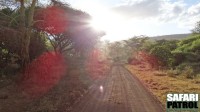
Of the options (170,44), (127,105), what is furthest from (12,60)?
(170,44)

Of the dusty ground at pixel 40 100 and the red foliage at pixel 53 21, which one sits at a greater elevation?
the red foliage at pixel 53 21

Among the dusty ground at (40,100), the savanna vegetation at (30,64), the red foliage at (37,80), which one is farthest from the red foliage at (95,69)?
the dusty ground at (40,100)

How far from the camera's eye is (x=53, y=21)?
1411 inches

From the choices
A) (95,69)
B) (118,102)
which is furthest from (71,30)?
(118,102)

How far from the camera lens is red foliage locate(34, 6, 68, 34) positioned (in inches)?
1259

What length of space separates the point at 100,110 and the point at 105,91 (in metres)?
6.32

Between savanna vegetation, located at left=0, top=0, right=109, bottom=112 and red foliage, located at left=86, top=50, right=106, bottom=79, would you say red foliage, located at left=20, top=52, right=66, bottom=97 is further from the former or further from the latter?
red foliage, located at left=86, top=50, right=106, bottom=79

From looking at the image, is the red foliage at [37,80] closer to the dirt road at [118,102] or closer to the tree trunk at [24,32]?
the tree trunk at [24,32]

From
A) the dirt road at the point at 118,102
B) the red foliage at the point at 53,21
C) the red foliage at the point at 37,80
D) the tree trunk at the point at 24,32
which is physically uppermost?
the red foliage at the point at 53,21

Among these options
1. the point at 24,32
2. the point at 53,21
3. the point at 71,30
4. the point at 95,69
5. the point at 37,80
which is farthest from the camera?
the point at 71,30

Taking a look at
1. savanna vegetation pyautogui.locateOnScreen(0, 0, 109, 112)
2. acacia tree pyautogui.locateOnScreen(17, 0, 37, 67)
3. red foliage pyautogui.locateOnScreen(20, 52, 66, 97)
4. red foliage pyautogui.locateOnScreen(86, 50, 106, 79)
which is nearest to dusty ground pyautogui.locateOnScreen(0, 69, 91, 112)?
savanna vegetation pyautogui.locateOnScreen(0, 0, 109, 112)

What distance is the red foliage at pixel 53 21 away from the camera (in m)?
32.0

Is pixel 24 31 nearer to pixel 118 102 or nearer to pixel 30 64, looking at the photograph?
pixel 30 64

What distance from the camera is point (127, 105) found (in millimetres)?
15500
